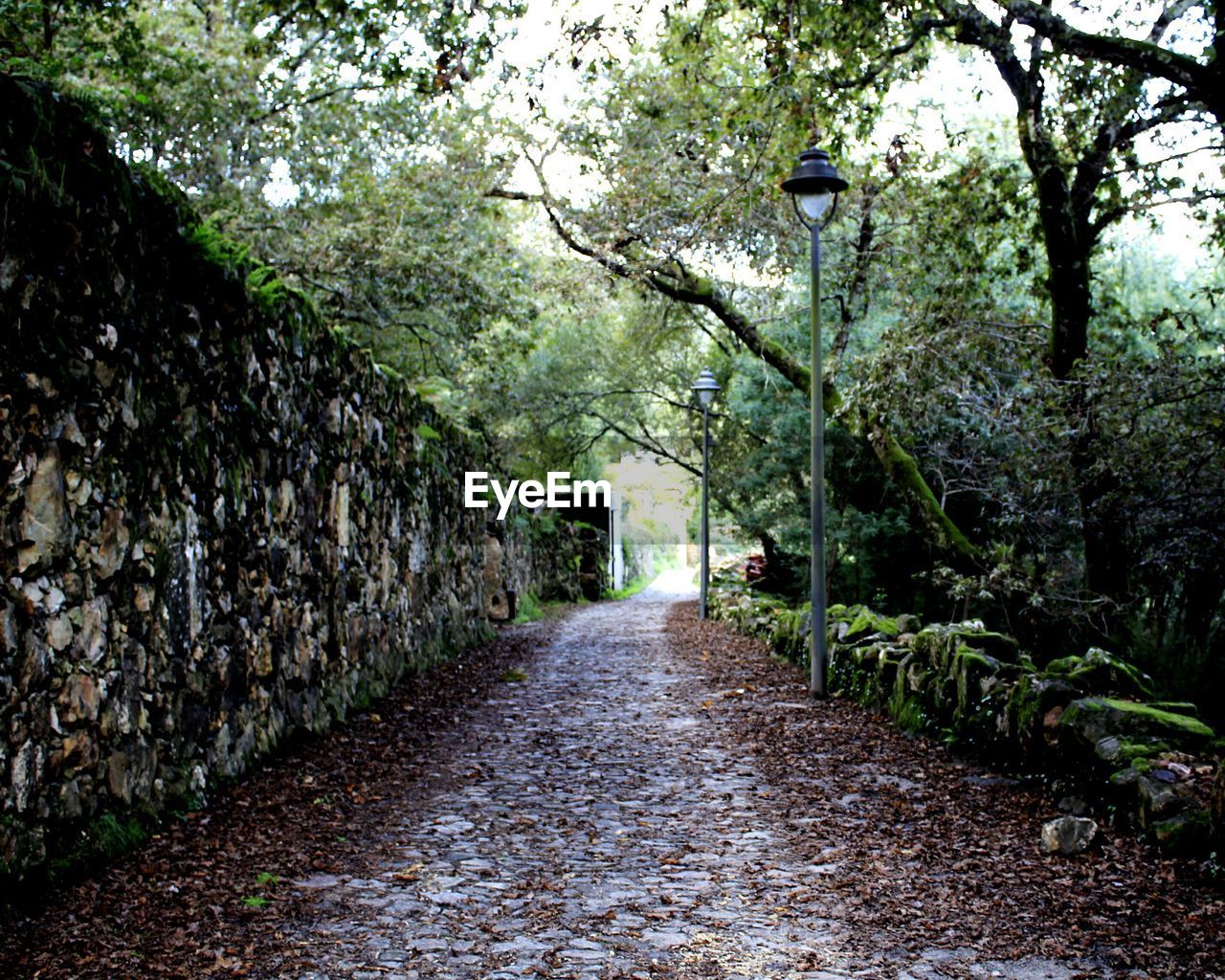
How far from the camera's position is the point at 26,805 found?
3.80 meters

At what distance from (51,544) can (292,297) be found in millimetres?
3567

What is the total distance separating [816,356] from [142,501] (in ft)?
20.6

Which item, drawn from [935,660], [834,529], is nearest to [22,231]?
[935,660]

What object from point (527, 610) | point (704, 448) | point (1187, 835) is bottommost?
point (527, 610)

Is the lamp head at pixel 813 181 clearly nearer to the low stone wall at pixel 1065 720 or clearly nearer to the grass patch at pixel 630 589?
the low stone wall at pixel 1065 720

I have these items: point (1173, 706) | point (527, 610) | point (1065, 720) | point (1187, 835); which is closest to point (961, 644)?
point (1173, 706)

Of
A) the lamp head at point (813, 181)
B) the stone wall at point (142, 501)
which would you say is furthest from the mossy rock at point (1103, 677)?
the stone wall at point (142, 501)

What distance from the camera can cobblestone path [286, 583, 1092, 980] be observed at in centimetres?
357

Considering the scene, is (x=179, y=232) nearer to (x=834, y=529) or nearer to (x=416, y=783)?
(x=416, y=783)

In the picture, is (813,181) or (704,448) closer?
(813,181)

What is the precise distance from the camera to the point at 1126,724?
519 centimetres

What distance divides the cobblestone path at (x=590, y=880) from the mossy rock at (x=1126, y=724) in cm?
149

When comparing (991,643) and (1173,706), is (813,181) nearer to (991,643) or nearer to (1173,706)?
(991,643)

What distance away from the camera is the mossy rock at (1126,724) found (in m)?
5.12
